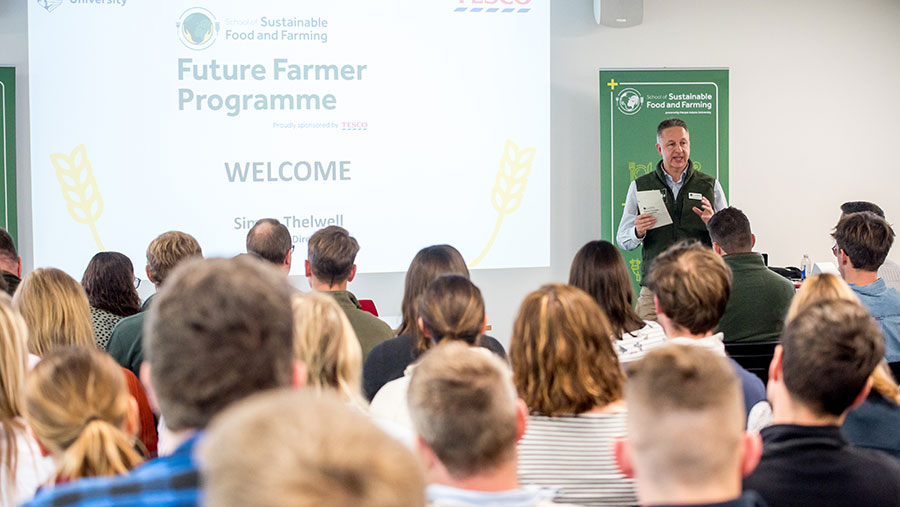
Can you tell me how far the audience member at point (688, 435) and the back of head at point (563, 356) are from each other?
76 cm

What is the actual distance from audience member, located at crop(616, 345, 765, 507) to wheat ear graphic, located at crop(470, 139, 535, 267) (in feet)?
15.7

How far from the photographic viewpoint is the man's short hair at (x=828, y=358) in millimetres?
1789

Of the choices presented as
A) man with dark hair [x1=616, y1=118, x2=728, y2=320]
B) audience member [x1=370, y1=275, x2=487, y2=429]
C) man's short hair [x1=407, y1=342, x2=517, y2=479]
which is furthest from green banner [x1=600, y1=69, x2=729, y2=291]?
Result: man's short hair [x1=407, y1=342, x2=517, y2=479]

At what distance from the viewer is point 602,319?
7.64 ft

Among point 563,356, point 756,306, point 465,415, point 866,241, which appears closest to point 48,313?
point 563,356

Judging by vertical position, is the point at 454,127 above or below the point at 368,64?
below

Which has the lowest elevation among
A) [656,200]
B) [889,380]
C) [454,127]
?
[889,380]

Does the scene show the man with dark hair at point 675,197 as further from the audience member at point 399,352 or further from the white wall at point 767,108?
the audience member at point 399,352

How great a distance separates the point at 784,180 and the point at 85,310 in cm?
552

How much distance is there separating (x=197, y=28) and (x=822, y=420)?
195 inches

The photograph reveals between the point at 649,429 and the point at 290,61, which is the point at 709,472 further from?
the point at 290,61

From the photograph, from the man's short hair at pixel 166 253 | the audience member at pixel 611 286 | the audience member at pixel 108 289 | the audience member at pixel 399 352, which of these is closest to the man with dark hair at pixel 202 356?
the audience member at pixel 399 352

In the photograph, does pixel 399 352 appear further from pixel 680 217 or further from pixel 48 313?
pixel 680 217

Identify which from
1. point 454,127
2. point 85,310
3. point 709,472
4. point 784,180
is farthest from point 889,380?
point 784,180
